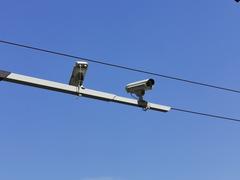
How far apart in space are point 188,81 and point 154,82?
265cm

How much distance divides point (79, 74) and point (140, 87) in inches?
67.4

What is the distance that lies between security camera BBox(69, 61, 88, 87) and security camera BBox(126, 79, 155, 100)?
1.47 meters

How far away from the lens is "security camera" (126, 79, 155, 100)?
1465cm

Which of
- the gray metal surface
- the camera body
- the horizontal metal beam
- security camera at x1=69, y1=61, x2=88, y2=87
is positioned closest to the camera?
the gray metal surface

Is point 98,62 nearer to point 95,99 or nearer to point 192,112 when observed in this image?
point 95,99

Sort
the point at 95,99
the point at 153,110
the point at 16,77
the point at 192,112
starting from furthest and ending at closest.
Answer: the point at 192,112
the point at 153,110
the point at 95,99
the point at 16,77

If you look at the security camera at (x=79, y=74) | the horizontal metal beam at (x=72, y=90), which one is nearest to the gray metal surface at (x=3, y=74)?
the horizontal metal beam at (x=72, y=90)

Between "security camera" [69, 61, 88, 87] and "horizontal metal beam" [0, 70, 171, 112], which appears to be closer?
"horizontal metal beam" [0, 70, 171, 112]

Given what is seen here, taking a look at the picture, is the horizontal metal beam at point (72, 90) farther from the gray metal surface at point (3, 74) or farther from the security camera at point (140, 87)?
the security camera at point (140, 87)

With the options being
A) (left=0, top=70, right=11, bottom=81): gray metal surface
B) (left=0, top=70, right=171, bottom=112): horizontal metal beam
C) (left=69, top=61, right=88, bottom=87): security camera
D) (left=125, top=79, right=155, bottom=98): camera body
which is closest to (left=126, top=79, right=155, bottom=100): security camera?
(left=125, top=79, right=155, bottom=98): camera body

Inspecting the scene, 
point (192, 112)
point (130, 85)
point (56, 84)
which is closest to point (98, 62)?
point (130, 85)

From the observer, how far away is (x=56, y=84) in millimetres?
13594

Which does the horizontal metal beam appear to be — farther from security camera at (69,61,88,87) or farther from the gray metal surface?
security camera at (69,61,88,87)

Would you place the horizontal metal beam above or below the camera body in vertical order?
below
